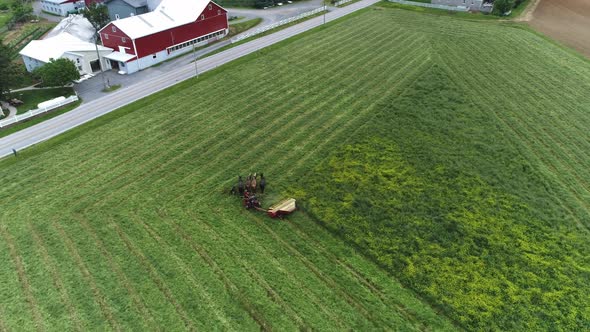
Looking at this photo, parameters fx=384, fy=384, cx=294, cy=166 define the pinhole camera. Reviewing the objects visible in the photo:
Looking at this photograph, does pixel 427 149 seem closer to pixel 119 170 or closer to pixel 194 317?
pixel 194 317

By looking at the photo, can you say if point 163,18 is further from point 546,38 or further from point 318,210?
point 546,38

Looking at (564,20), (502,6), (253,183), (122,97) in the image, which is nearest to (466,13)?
A: (502,6)

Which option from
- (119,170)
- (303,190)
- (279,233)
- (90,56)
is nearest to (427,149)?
(303,190)

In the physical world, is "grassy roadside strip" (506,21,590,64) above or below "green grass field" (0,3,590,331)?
above

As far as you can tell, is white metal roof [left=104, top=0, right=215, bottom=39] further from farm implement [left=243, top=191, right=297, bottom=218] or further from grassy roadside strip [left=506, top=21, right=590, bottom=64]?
grassy roadside strip [left=506, top=21, right=590, bottom=64]

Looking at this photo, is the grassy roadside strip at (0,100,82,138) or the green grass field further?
the grassy roadside strip at (0,100,82,138)

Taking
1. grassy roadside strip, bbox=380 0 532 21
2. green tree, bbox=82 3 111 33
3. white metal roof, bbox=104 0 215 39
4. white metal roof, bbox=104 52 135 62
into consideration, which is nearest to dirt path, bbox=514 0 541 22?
grassy roadside strip, bbox=380 0 532 21

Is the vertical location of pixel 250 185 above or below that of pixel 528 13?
below
